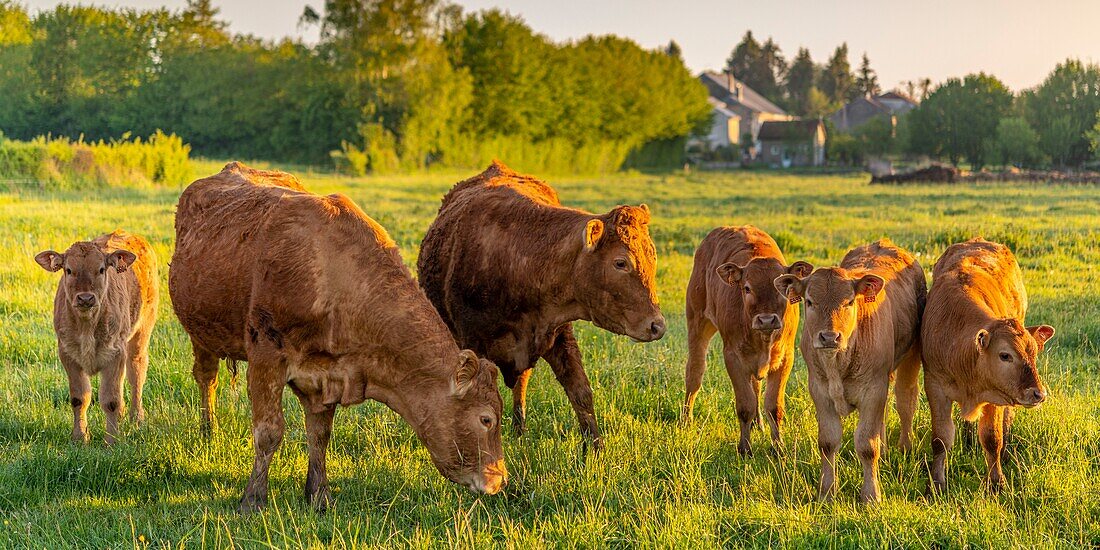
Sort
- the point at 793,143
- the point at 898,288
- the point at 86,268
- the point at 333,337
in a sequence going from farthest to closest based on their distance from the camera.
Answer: the point at 793,143, the point at 86,268, the point at 898,288, the point at 333,337

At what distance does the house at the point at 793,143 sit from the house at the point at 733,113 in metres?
1.98

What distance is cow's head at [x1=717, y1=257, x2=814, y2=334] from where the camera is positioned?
623cm

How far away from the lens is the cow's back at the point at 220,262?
570 centimetres

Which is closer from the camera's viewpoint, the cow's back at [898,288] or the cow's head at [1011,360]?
the cow's head at [1011,360]

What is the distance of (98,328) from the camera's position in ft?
24.4

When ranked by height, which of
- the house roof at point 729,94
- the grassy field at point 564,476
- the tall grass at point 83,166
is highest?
the house roof at point 729,94

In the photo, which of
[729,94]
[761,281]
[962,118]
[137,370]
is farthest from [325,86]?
[729,94]

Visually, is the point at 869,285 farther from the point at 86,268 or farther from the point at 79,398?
the point at 86,268

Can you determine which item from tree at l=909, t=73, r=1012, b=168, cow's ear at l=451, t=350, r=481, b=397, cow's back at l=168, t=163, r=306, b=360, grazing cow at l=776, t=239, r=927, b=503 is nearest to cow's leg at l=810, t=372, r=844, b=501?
grazing cow at l=776, t=239, r=927, b=503

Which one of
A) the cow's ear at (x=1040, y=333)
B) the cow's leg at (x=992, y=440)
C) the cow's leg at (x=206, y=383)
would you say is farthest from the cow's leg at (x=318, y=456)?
the cow's ear at (x=1040, y=333)

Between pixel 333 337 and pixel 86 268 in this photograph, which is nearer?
pixel 333 337

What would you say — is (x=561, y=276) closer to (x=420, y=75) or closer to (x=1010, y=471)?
(x=1010, y=471)

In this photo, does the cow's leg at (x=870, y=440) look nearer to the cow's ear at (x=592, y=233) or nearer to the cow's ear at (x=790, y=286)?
the cow's ear at (x=790, y=286)

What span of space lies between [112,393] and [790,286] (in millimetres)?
5245
